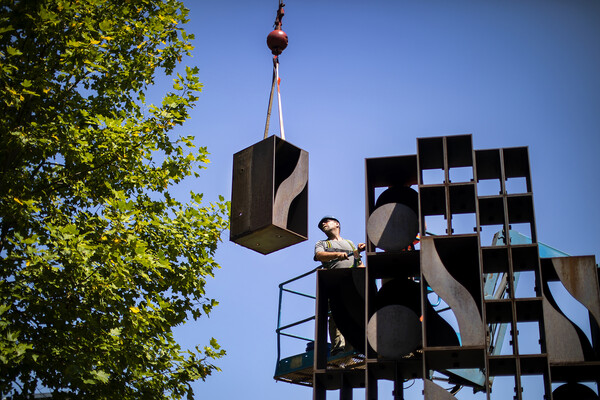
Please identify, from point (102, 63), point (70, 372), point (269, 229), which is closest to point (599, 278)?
point (269, 229)

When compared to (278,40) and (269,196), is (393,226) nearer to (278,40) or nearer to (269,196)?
(278,40)

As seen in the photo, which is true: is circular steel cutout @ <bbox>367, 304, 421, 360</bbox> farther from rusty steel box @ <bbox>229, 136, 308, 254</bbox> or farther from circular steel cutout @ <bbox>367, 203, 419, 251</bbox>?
rusty steel box @ <bbox>229, 136, 308, 254</bbox>

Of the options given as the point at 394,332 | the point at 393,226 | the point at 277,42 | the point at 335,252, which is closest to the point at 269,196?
the point at 277,42

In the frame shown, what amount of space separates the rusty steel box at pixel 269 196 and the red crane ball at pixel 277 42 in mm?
1627

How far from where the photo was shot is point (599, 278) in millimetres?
10289

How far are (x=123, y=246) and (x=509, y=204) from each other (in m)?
5.08

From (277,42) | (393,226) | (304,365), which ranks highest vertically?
(277,42)

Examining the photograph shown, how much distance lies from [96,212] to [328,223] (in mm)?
3774

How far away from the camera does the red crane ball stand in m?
8.69

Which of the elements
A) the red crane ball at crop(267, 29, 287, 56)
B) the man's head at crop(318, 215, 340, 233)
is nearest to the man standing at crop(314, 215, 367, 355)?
the man's head at crop(318, 215, 340, 233)

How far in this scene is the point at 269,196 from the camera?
697cm

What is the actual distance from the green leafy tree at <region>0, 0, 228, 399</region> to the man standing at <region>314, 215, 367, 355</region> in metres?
1.63

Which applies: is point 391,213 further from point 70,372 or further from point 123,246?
A: point 70,372

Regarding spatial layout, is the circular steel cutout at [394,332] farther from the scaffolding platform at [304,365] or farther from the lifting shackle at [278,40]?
the scaffolding platform at [304,365]
